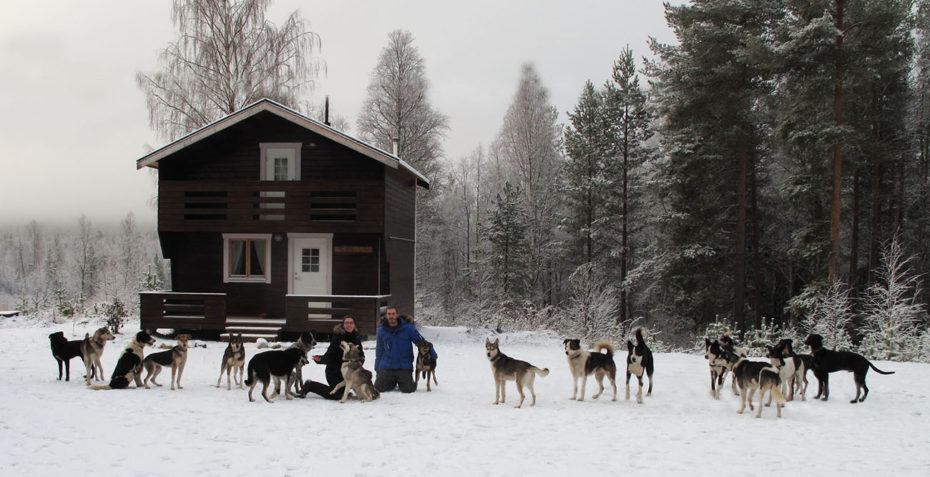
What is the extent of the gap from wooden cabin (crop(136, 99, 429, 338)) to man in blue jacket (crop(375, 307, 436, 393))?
21.5 feet

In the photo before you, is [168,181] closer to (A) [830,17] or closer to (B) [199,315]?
(B) [199,315]

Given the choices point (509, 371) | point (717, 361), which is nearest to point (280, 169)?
point (509, 371)

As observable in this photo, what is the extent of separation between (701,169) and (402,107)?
14.4m

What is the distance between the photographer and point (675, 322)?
25062 millimetres

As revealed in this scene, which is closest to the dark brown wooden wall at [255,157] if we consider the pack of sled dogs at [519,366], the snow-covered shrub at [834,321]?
the pack of sled dogs at [519,366]

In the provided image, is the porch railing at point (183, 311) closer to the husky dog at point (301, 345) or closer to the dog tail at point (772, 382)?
the husky dog at point (301, 345)

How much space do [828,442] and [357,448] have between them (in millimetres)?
5386

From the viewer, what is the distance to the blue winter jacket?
9516mm

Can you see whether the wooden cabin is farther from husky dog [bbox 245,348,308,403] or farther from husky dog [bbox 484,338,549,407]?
husky dog [bbox 484,338,549,407]

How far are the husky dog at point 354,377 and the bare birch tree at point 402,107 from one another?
20.3 metres

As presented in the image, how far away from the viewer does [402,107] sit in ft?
92.2

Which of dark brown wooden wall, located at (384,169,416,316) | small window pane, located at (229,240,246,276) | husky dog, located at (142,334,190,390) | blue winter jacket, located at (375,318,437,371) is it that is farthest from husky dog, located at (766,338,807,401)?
small window pane, located at (229,240,246,276)

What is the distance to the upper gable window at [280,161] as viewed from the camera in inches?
695

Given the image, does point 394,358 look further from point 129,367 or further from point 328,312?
point 328,312
